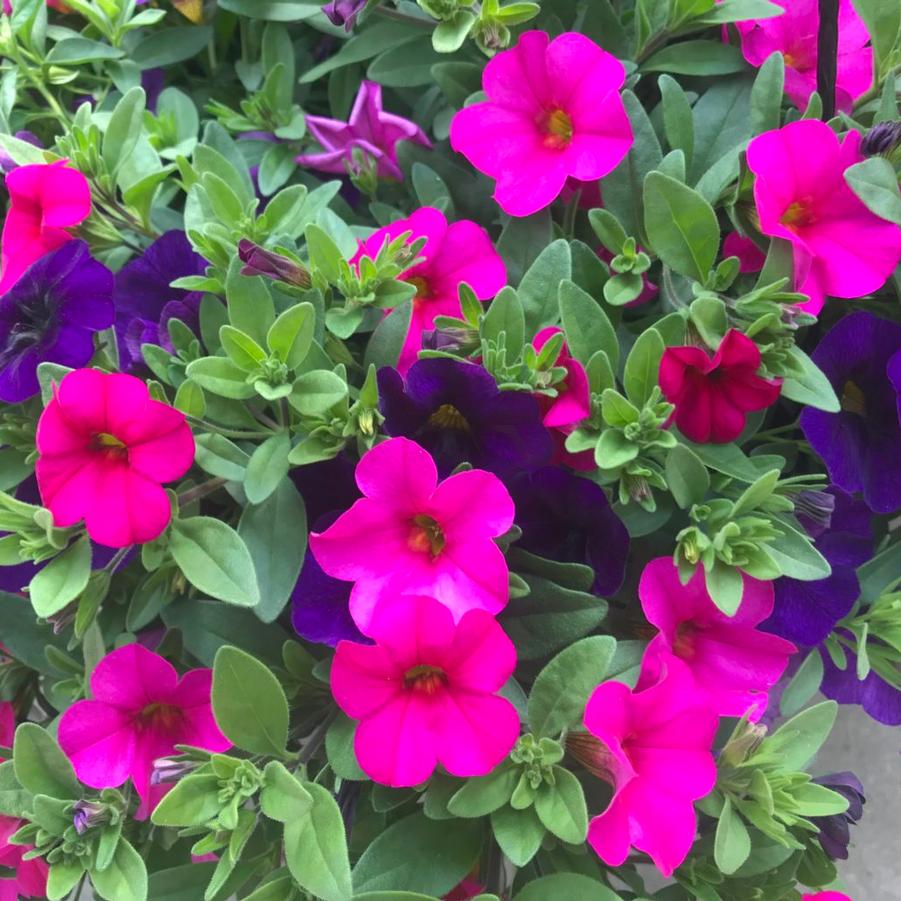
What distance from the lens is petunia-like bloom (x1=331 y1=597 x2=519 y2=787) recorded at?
1.55 feet

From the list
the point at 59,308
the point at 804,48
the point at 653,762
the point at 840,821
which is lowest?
the point at 840,821

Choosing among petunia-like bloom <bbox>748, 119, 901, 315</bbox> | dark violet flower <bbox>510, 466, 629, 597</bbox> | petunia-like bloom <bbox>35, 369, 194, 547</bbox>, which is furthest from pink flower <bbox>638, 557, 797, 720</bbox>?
petunia-like bloom <bbox>35, 369, 194, 547</bbox>

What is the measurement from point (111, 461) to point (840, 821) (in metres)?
0.51

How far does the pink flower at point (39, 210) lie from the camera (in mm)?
567

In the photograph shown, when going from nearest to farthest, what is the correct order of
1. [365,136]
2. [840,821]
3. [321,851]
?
1. [321,851]
2. [840,821]
3. [365,136]

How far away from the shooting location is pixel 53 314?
0.57 metres

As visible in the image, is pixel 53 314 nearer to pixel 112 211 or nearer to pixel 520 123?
pixel 112 211

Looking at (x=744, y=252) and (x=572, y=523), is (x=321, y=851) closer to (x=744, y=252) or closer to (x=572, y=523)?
(x=572, y=523)

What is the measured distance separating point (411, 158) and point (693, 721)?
17.6 inches

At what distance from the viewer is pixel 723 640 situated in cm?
57

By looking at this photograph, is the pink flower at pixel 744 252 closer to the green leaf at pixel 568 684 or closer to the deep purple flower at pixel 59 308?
the green leaf at pixel 568 684

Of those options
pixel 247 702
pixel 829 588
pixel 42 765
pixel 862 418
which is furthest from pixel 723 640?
pixel 42 765

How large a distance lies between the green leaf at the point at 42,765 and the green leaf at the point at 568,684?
0.28 metres

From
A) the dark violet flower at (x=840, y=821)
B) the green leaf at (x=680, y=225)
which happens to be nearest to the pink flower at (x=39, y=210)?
the green leaf at (x=680, y=225)
